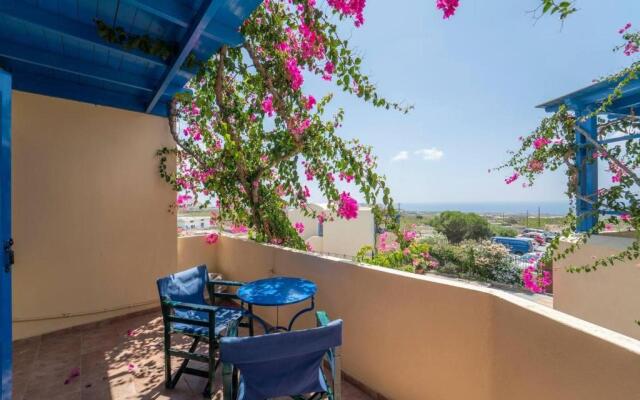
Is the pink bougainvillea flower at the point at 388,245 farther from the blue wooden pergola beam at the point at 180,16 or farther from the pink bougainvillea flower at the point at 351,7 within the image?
the blue wooden pergola beam at the point at 180,16

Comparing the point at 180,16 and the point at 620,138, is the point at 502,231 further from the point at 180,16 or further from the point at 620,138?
the point at 180,16

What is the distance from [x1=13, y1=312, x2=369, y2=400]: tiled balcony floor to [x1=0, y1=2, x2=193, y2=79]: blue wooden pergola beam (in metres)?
3.00

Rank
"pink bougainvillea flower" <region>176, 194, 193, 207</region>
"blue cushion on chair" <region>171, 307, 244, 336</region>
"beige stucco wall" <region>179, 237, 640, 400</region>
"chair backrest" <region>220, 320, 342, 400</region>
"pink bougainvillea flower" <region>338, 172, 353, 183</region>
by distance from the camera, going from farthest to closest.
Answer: "pink bougainvillea flower" <region>176, 194, 193, 207</region>
"pink bougainvillea flower" <region>338, 172, 353, 183</region>
"blue cushion on chair" <region>171, 307, 244, 336</region>
"chair backrest" <region>220, 320, 342, 400</region>
"beige stucco wall" <region>179, 237, 640, 400</region>

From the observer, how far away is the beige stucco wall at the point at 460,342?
1.19 m

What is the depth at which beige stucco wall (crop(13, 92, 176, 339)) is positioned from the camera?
324 centimetres

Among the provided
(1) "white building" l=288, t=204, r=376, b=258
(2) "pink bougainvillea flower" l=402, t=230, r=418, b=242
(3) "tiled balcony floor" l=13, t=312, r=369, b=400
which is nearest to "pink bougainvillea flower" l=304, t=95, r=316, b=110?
(2) "pink bougainvillea flower" l=402, t=230, r=418, b=242

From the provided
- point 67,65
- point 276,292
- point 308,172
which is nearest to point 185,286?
point 276,292

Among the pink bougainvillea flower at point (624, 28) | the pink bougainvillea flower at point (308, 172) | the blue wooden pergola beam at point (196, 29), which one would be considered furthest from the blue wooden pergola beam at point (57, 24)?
the pink bougainvillea flower at point (624, 28)

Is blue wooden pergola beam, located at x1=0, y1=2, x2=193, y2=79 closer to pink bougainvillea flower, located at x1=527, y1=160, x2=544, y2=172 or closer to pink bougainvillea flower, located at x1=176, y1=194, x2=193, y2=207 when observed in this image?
pink bougainvillea flower, located at x1=176, y1=194, x2=193, y2=207

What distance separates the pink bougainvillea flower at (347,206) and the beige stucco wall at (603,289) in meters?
3.31

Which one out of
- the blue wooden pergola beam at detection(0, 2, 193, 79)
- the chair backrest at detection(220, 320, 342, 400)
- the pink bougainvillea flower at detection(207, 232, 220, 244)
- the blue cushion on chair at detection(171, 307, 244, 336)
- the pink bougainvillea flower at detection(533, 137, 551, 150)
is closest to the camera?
the chair backrest at detection(220, 320, 342, 400)

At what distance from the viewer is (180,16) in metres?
2.13

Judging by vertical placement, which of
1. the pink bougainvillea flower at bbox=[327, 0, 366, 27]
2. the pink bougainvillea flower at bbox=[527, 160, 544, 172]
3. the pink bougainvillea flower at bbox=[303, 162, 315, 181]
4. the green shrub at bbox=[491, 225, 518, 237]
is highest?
the pink bougainvillea flower at bbox=[327, 0, 366, 27]

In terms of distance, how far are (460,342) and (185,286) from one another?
8.03ft
